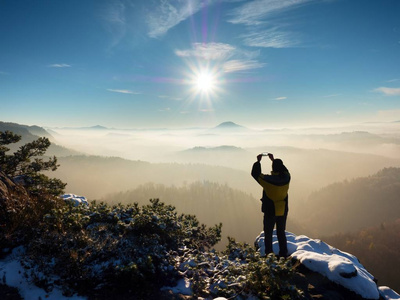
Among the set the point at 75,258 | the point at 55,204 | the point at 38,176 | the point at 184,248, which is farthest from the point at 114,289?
the point at 38,176

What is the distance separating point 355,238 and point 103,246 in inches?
8692

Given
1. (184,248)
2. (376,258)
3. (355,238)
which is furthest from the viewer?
(355,238)

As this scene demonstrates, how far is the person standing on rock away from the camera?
25.6 feet

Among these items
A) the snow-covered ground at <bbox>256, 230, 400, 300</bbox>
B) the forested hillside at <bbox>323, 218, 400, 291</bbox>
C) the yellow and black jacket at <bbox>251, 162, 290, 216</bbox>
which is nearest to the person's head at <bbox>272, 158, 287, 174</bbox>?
the yellow and black jacket at <bbox>251, 162, 290, 216</bbox>

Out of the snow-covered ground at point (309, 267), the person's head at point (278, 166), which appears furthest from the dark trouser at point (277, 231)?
the person's head at point (278, 166)

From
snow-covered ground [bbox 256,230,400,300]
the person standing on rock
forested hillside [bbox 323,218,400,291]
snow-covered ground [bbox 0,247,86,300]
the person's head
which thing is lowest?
forested hillside [bbox 323,218,400,291]

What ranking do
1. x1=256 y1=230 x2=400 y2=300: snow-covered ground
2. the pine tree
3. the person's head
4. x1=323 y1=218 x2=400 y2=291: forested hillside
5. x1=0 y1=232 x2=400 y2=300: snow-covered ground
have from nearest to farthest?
x1=0 y1=232 x2=400 y2=300: snow-covered ground < x1=256 y1=230 x2=400 y2=300: snow-covered ground < the person's head < the pine tree < x1=323 y1=218 x2=400 y2=291: forested hillside

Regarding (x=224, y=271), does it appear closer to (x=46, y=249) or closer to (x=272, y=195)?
(x=272, y=195)

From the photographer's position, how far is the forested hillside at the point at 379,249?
122525 mm

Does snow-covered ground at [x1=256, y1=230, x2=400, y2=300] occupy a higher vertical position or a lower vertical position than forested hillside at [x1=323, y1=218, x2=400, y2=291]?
higher

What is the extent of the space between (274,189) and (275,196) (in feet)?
0.88

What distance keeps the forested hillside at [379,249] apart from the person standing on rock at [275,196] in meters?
149

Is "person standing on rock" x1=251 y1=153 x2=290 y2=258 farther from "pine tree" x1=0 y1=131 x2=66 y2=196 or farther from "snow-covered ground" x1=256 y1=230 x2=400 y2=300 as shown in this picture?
"pine tree" x1=0 y1=131 x2=66 y2=196

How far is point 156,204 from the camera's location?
32.9 ft
